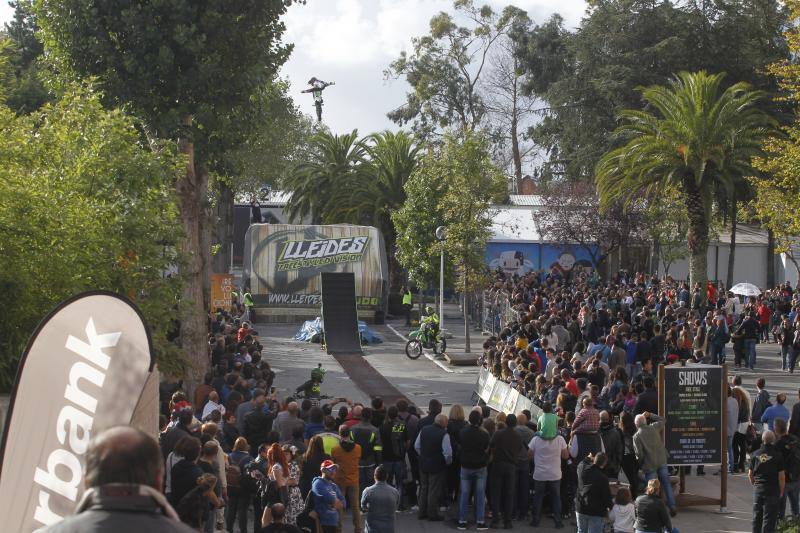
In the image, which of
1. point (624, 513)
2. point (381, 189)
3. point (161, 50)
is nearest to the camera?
point (624, 513)

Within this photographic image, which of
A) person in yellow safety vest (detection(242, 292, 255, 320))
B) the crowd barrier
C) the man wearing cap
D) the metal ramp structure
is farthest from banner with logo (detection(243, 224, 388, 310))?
the man wearing cap

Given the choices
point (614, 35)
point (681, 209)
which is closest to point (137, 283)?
point (681, 209)

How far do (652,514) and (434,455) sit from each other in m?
3.59

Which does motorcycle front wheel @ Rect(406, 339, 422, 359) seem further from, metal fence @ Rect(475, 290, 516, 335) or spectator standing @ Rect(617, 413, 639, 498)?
spectator standing @ Rect(617, 413, 639, 498)

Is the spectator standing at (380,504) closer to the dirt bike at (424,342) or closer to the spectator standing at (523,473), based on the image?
the spectator standing at (523,473)

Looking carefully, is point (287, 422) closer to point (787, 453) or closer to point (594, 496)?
point (594, 496)

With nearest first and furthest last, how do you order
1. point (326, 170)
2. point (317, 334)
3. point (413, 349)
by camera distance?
point (413, 349)
point (317, 334)
point (326, 170)

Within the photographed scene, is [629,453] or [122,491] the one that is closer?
[122,491]

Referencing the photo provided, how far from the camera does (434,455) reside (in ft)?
43.3

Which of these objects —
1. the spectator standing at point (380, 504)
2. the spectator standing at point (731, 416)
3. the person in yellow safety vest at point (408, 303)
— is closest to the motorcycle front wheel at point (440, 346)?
the person in yellow safety vest at point (408, 303)

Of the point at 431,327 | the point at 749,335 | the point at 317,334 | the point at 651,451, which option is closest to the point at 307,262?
the point at 317,334

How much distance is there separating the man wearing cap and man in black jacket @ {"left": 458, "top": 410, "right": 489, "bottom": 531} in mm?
2784

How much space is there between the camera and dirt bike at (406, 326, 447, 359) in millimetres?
→ 30938

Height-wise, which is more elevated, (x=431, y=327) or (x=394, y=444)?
(x=431, y=327)
